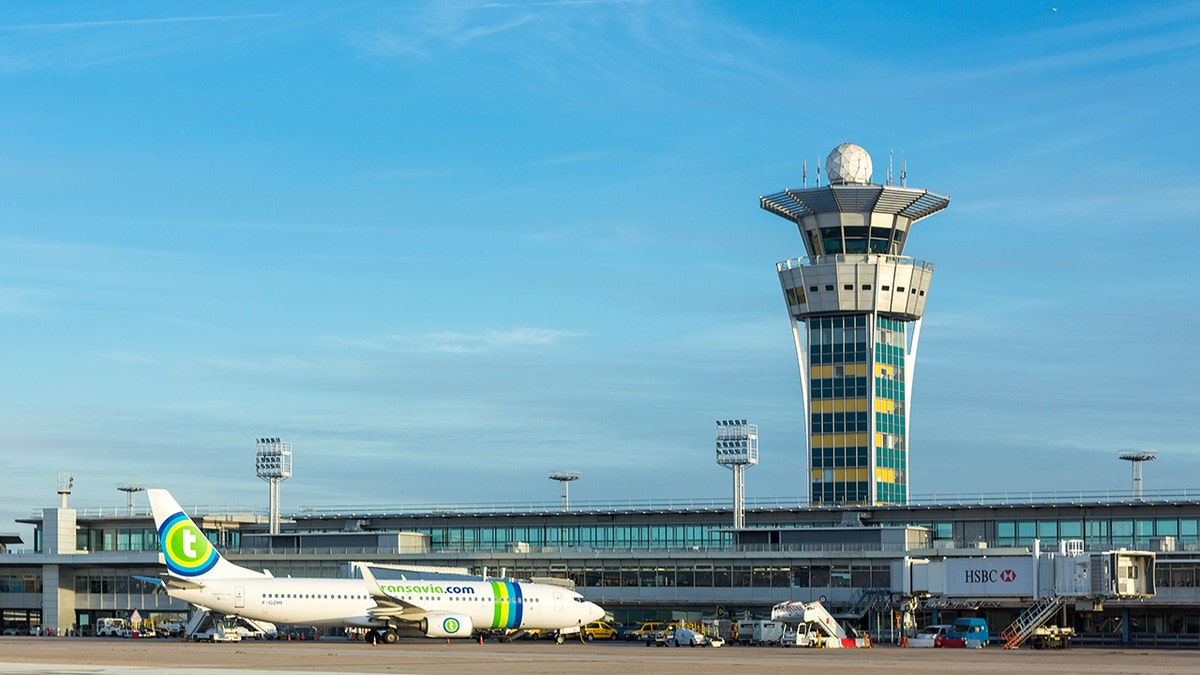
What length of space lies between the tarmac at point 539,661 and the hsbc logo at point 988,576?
520 inches

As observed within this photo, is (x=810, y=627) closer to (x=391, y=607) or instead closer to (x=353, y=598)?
(x=391, y=607)

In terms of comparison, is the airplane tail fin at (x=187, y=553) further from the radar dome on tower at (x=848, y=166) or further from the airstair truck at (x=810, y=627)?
the radar dome on tower at (x=848, y=166)

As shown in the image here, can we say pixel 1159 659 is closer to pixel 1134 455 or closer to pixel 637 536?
pixel 637 536

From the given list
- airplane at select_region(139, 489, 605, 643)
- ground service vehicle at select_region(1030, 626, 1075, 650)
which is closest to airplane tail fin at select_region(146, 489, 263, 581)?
airplane at select_region(139, 489, 605, 643)

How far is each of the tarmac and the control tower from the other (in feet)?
210

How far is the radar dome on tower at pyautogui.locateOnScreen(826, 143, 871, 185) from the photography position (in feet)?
468

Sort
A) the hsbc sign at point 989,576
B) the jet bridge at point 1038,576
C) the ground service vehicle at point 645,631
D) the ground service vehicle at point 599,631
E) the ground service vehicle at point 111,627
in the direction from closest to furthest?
the jet bridge at point 1038,576
the hsbc sign at point 989,576
the ground service vehicle at point 599,631
the ground service vehicle at point 645,631
the ground service vehicle at point 111,627

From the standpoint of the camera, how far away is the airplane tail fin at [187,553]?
87.8 metres

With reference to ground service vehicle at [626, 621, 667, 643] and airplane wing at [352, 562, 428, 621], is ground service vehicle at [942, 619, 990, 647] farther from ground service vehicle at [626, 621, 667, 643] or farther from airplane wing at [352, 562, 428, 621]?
airplane wing at [352, 562, 428, 621]

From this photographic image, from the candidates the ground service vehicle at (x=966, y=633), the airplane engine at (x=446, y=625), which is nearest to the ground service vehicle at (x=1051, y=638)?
the ground service vehicle at (x=966, y=633)

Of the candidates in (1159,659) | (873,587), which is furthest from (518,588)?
Result: (1159,659)

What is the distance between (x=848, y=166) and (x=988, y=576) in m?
60.3

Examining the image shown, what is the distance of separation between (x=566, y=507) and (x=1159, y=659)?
233 feet

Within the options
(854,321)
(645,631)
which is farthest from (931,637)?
(854,321)
